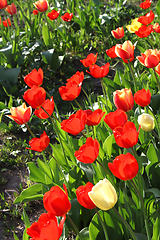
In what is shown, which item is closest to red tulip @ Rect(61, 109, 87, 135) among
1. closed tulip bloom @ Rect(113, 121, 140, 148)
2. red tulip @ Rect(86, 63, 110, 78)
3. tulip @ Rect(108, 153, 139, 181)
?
closed tulip bloom @ Rect(113, 121, 140, 148)

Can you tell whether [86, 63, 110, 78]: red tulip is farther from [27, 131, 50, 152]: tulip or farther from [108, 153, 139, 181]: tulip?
[108, 153, 139, 181]: tulip

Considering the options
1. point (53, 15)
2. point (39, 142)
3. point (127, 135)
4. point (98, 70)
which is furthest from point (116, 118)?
point (53, 15)

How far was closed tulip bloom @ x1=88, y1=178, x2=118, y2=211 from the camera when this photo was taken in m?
0.76

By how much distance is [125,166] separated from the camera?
2.70 ft

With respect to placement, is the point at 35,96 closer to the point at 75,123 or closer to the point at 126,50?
the point at 75,123

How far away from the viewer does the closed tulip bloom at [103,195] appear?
761 mm

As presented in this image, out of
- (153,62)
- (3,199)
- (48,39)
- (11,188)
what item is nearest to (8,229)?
(3,199)

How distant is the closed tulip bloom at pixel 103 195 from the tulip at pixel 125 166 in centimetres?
8

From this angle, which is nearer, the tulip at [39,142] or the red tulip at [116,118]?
the red tulip at [116,118]

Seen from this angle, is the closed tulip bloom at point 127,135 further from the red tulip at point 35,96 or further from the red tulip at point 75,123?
the red tulip at point 35,96

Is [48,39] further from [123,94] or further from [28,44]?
[123,94]

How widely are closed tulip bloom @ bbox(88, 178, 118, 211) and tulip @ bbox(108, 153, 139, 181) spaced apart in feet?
0.26

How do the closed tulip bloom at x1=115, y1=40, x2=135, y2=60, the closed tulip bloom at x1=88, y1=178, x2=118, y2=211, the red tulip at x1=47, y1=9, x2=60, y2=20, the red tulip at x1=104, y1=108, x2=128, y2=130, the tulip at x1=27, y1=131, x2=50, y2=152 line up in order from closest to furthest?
the closed tulip bloom at x1=88, y1=178, x2=118, y2=211 → the red tulip at x1=104, y1=108, x2=128, y2=130 → the tulip at x1=27, y1=131, x2=50, y2=152 → the closed tulip bloom at x1=115, y1=40, x2=135, y2=60 → the red tulip at x1=47, y1=9, x2=60, y2=20

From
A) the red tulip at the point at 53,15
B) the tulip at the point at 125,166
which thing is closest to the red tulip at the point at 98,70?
the tulip at the point at 125,166
